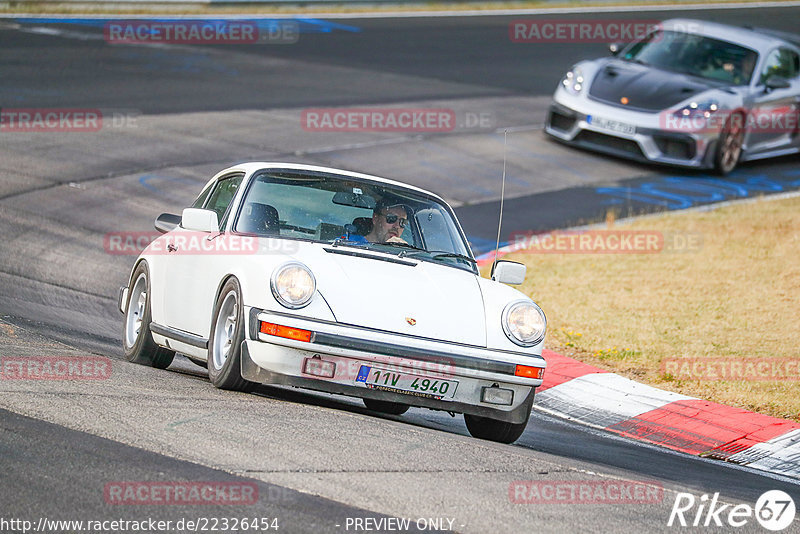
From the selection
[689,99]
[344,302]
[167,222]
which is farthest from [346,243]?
[689,99]

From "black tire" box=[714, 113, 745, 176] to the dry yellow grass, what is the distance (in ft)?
8.66

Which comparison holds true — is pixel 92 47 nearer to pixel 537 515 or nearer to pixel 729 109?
pixel 729 109

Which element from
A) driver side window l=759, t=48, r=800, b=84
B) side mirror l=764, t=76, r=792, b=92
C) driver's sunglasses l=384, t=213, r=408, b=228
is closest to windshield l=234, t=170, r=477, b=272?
driver's sunglasses l=384, t=213, r=408, b=228

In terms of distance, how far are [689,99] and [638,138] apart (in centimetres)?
93

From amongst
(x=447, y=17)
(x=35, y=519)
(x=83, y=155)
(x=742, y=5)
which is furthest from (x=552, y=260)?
(x=742, y=5)

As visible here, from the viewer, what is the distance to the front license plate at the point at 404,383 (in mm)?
6523

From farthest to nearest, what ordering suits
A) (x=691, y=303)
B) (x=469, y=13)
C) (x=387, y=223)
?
(x=469, y=13) → (x=691, y=303) → (x=387, y=223)

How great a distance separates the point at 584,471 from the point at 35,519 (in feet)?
9.12

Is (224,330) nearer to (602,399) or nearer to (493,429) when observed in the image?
(493,429)

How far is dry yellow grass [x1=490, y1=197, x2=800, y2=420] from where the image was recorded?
31.7 ft

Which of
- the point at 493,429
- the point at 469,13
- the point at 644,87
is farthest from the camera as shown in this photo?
the point at 469,13

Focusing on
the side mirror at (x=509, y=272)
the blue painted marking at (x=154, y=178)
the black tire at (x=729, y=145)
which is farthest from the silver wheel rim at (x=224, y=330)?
the black tire at (x=729, y=145)

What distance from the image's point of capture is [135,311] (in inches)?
345

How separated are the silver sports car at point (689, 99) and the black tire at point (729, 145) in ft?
0.05
